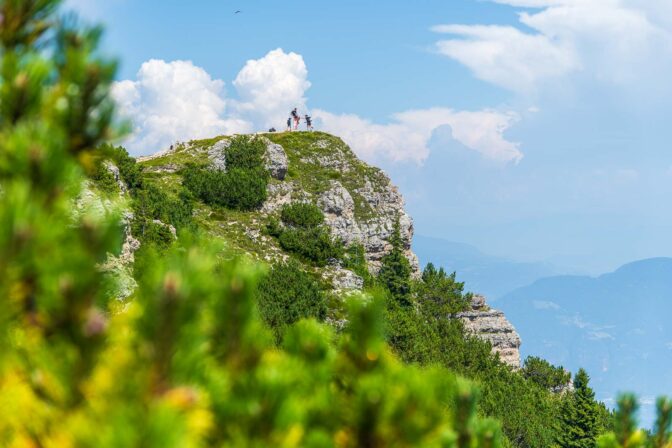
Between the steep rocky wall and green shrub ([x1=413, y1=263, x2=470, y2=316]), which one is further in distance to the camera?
green shrub ([x1=413, y1=263, x2=470, y2=316])

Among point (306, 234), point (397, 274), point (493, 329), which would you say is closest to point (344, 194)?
point (306, 234)

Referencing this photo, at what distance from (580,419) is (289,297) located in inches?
1177

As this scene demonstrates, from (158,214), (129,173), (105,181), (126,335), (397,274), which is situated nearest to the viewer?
(126,335)

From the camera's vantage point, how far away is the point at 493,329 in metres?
86.5

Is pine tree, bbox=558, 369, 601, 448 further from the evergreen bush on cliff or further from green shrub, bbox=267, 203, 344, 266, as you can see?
the evergreen bush on cliff

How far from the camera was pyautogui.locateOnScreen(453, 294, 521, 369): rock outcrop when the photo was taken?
8494 centimetres

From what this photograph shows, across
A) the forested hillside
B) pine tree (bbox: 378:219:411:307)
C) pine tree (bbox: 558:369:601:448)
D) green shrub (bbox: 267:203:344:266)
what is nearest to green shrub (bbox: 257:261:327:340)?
green shrub (bbox: 267:203:344:266)

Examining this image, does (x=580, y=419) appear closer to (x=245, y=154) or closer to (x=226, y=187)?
(x=226, y=187)

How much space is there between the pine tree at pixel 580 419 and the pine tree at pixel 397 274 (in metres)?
28.6

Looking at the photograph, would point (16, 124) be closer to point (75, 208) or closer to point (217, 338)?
point (75, 208)

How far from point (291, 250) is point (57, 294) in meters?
70.5

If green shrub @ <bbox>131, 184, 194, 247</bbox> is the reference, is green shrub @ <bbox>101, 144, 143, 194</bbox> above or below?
above

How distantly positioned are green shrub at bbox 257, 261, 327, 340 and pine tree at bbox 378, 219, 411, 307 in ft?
56.9

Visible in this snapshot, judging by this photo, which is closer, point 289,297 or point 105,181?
point 105,181
